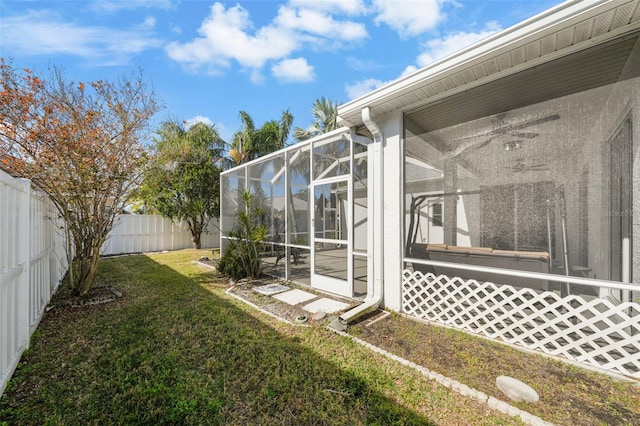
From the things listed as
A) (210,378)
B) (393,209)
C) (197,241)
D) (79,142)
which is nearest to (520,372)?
(393,209)

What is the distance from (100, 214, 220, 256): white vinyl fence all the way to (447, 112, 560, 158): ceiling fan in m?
10.8

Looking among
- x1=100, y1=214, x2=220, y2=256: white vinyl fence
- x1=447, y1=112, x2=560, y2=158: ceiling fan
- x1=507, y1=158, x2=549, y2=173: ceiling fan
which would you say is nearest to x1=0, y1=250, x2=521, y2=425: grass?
x1=507, y1=158, x2=549, y2=173: ceiling fan

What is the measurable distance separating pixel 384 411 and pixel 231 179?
8094 mm

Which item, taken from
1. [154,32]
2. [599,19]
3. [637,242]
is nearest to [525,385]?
[637,242]

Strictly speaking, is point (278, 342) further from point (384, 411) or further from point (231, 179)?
point (231, 179)

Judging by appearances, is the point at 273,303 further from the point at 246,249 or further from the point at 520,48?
the point at 520,48

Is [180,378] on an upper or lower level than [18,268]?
lower

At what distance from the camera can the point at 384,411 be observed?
6.85 ft

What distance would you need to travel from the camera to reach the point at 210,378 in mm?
2564

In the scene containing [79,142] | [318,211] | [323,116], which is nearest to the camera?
[79,142]

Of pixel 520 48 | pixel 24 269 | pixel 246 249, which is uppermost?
pixel 520 48

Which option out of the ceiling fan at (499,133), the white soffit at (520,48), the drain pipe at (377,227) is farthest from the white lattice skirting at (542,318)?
the white soffit at (520,48)

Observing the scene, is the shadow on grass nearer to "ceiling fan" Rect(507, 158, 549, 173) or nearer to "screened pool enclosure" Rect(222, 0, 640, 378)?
"screened pool enclosure" Rect(222, 0, 640, 378)

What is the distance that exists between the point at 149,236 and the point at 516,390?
544 inches
